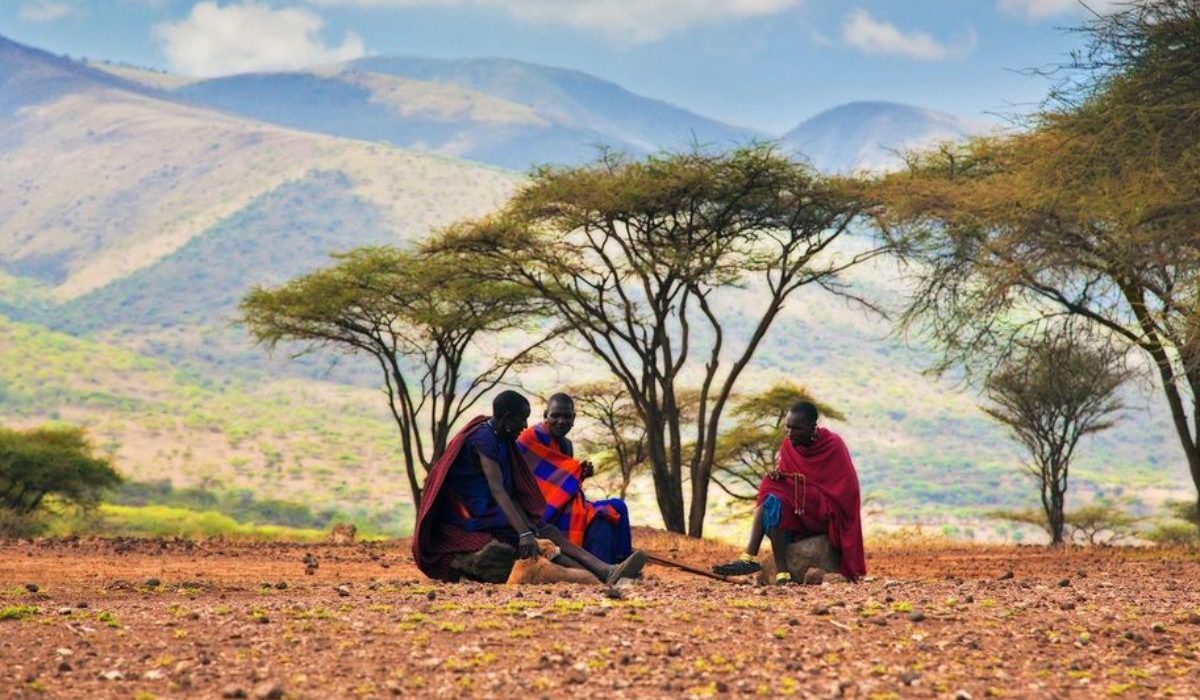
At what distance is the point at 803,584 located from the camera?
12234 mm

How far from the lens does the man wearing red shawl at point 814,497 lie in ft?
40.2

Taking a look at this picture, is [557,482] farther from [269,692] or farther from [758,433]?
[758,433]

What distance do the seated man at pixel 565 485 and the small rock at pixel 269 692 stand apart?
201 inches

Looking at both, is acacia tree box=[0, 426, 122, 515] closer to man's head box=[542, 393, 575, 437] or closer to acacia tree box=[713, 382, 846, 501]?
acacia tree box=[713, 382, 846, 501]

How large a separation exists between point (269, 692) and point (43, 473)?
1408 inches

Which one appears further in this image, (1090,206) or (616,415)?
(616,415)

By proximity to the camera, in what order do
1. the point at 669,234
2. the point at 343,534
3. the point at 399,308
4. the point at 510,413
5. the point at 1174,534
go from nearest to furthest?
the point at 510,413
the point at 669,234
the point at 343,534
the point at 399,308
the point at 1174,534

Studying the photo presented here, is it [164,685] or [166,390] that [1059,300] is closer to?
[164,685]

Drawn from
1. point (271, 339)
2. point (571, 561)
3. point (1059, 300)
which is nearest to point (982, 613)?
point (571, 561)

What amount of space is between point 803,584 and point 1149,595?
2539 millimetres

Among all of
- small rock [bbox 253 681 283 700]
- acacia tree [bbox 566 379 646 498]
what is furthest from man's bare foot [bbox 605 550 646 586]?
acacia tree [bbox 566 379 646 498]

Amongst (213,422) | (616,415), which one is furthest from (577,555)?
(213,422)

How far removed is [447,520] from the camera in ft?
40.5

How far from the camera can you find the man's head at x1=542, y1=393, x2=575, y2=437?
1209 centimetres
